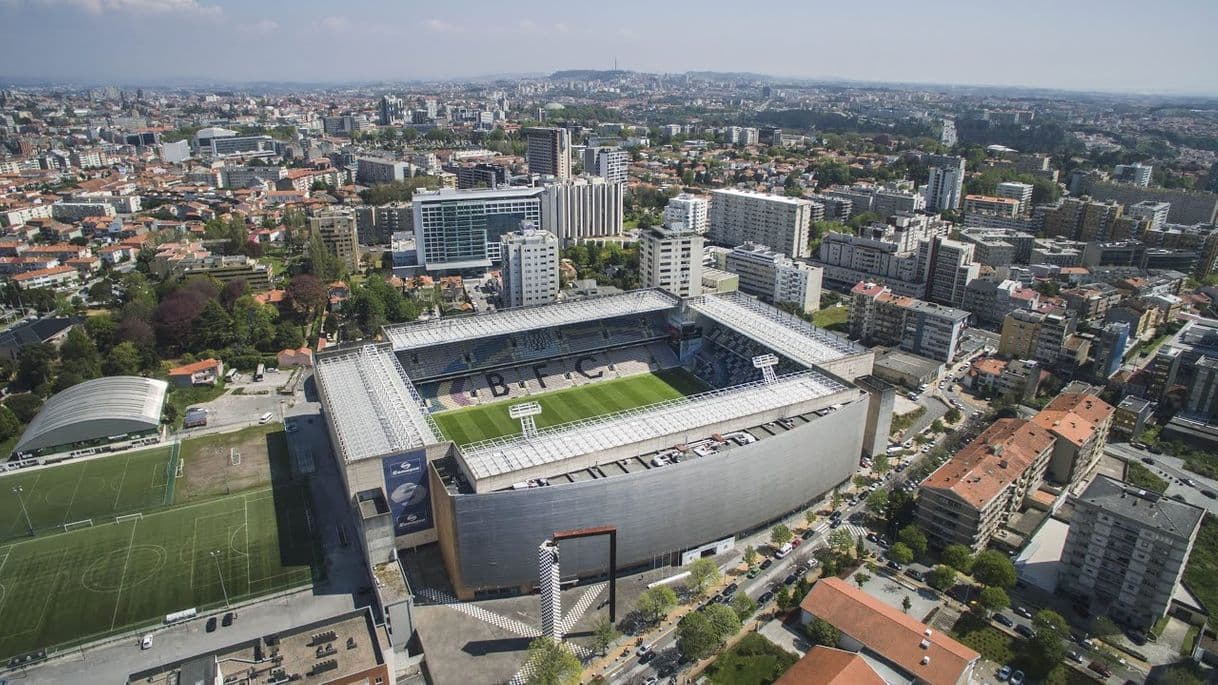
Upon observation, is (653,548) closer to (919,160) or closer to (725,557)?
(725,557)

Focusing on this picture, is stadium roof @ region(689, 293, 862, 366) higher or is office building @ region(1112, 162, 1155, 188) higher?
office building @ region(1112, 162, 1155, 188)

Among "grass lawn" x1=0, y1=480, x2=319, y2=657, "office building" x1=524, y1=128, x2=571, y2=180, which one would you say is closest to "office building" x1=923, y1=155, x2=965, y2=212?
"office building" x1=524, y1=128, x2=571, y2=180

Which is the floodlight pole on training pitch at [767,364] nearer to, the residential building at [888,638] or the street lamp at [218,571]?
the residential building at [888,638]

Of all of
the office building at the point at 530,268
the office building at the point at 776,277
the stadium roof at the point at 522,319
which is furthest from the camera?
the office building at the point at 776,277

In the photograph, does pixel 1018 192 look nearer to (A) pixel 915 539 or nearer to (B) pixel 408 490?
(A) pixel 915 539

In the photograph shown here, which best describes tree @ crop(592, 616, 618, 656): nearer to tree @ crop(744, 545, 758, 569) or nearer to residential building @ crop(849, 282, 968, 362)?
tree @ crop(744, 545, 758, 569)

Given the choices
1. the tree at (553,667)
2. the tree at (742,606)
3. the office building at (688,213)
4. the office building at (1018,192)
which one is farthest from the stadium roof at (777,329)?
the office building at (1018,192)
